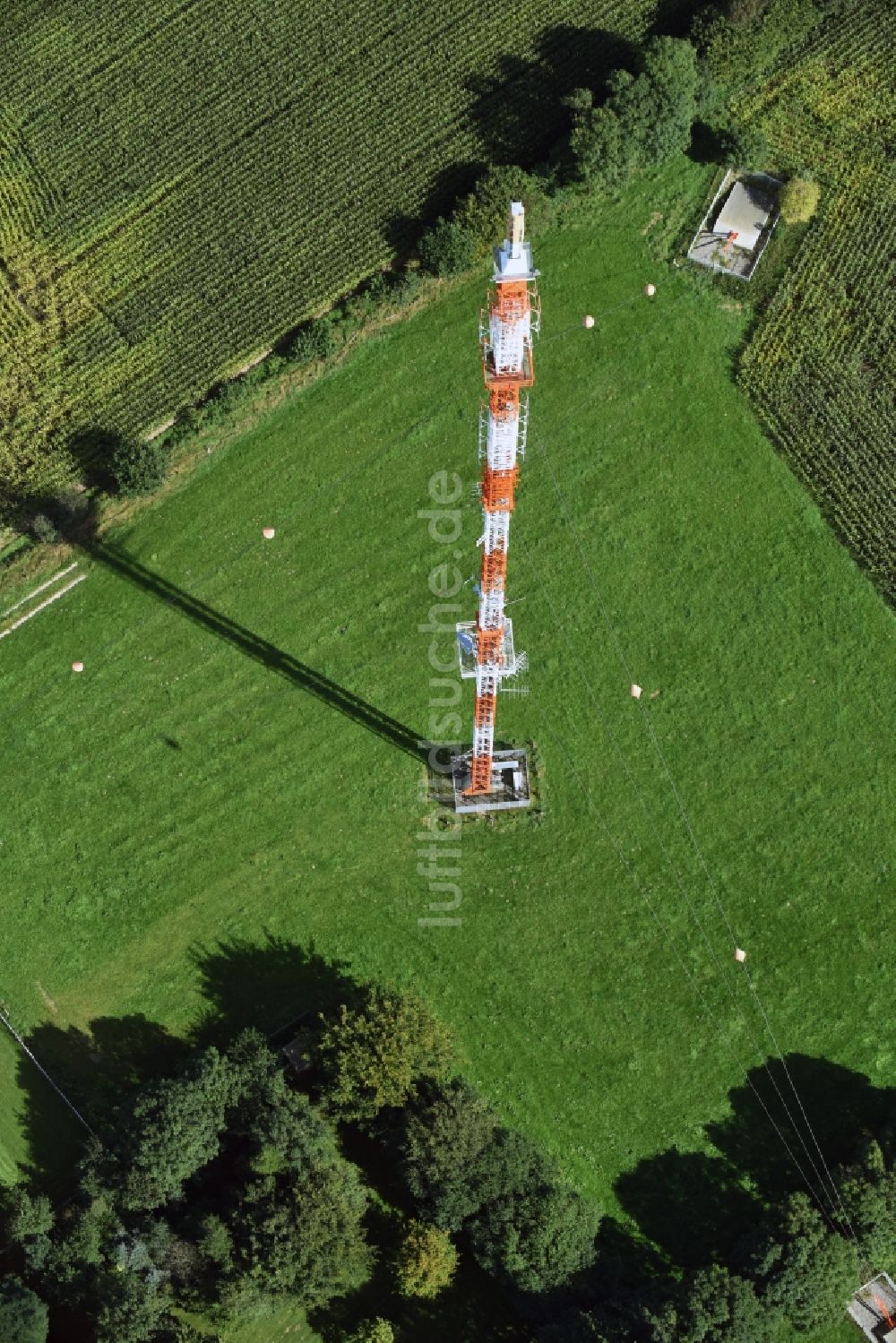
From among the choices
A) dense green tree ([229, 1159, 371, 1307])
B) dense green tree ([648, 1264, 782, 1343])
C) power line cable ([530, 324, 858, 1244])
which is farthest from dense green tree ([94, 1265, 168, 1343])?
power line cable ([530, 324, 858, 1244])

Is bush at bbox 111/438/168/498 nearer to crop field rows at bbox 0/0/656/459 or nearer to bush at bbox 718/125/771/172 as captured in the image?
crop field rows at bbox 0/0/656/459

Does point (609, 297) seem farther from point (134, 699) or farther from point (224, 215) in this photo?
point (134, 699)

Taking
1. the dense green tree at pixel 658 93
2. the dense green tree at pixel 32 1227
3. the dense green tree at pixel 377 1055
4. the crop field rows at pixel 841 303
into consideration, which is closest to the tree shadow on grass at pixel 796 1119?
the dense green tree at pixel 377 1055

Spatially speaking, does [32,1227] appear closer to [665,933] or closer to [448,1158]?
[448,1158]

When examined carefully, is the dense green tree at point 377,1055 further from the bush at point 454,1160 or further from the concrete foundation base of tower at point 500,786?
the concrete foundation base of tower at point 500,786

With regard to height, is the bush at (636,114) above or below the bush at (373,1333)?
above

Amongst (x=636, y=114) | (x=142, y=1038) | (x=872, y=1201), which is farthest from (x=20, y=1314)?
(x=636, y=114)
